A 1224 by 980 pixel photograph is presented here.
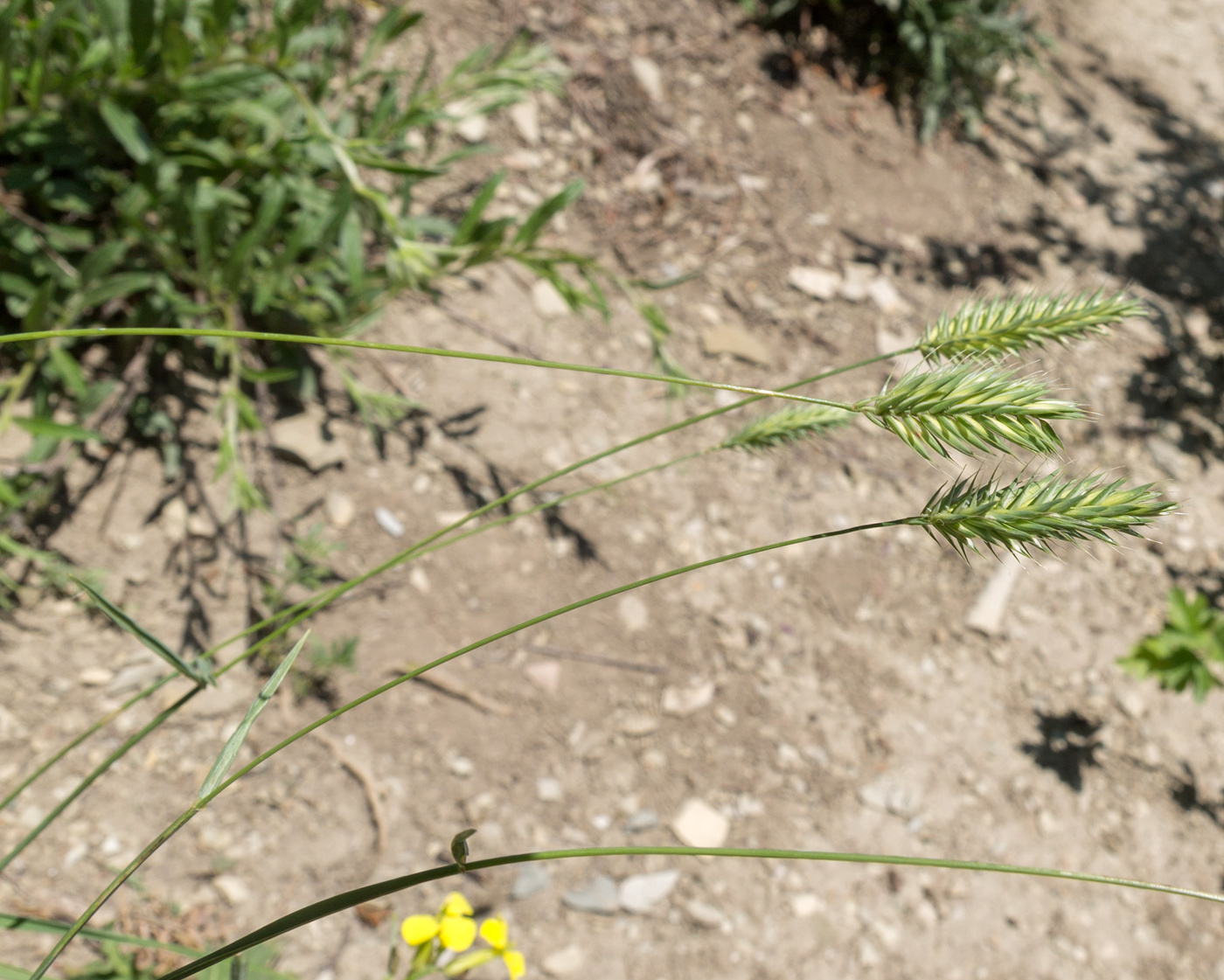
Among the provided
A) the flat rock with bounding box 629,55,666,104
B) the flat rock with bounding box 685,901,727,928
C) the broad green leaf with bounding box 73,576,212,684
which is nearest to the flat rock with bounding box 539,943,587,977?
the flat rock with bounding box 685,901,727,928

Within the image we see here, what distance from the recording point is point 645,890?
2045mm

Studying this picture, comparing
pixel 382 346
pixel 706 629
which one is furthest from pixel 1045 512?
pixel 706 629

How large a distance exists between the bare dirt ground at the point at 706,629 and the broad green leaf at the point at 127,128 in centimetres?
68

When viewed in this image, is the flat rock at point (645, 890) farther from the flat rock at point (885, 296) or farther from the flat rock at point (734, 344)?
the flat rock at point (885, 296)

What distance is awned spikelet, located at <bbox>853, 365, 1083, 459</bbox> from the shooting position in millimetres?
811

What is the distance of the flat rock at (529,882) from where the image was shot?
77.0 inches

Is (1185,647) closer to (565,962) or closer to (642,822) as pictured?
(642,822)

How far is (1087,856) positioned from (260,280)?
8.54ft

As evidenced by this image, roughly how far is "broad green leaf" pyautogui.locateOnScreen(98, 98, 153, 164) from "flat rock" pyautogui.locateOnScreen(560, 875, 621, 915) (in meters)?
1.79

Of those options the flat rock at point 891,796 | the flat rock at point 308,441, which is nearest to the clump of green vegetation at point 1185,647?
the flat rock at point 891,796

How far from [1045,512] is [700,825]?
5.26 ft

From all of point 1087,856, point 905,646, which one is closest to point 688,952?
point 905,646

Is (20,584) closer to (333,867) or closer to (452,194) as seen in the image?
(333,867)

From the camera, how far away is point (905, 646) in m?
2.58
